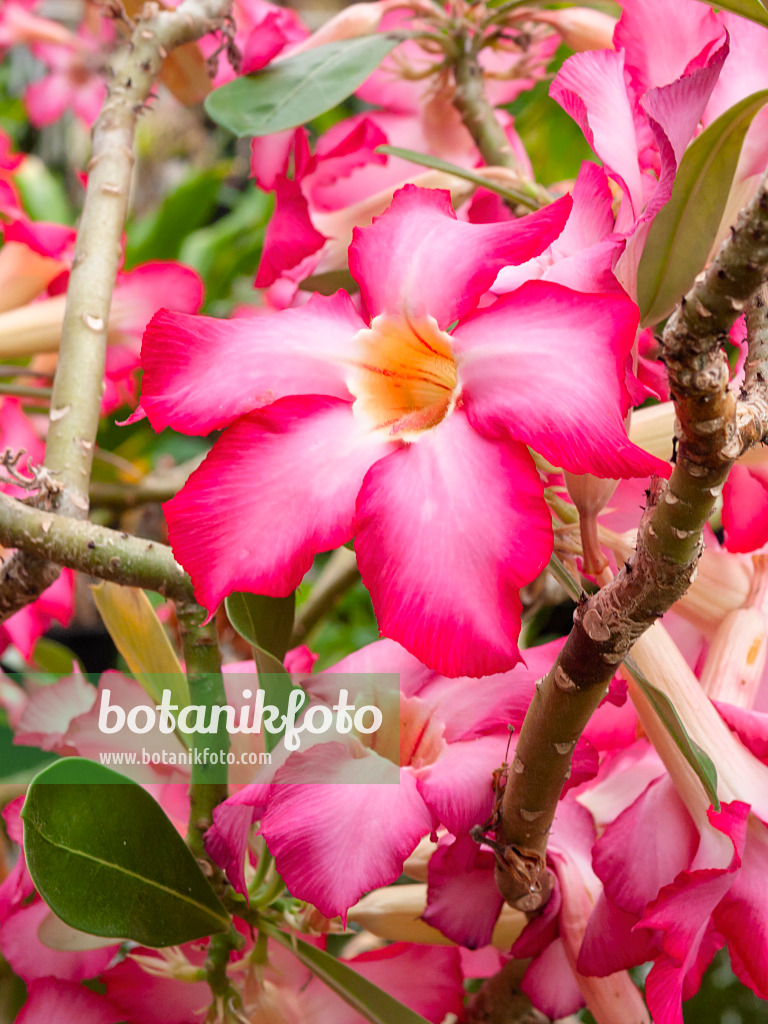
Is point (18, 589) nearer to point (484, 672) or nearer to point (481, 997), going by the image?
point (484, 672)

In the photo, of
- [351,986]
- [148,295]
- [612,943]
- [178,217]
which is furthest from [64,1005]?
[178,217]

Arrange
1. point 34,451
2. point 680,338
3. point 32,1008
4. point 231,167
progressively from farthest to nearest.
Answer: point 231,167
point 34,451
point 32,1008
point 680,338

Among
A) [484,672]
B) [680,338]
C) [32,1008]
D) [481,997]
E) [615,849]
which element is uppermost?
[680,338]

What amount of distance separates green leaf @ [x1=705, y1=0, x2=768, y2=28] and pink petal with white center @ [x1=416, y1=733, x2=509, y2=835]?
282 mm

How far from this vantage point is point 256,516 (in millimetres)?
290

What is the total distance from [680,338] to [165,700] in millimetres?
310

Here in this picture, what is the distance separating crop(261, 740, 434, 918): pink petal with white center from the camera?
1.08 feet

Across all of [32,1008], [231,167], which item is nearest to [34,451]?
[32,1008]

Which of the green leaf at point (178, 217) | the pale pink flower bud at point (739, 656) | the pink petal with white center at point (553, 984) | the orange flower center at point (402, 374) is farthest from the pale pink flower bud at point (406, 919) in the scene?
the green leaf at point (178, 217)

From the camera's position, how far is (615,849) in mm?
363

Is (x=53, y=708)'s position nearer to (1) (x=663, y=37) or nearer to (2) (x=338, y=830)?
(2) (x=338, y=830)

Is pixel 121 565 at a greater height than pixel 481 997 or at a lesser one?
greater

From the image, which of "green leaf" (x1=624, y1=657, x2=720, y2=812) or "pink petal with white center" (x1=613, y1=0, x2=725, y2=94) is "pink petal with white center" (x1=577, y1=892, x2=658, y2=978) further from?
"pink petal with white center" (x1=613, y1=0, x2=725, y2=94)

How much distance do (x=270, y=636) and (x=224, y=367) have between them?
14cm
